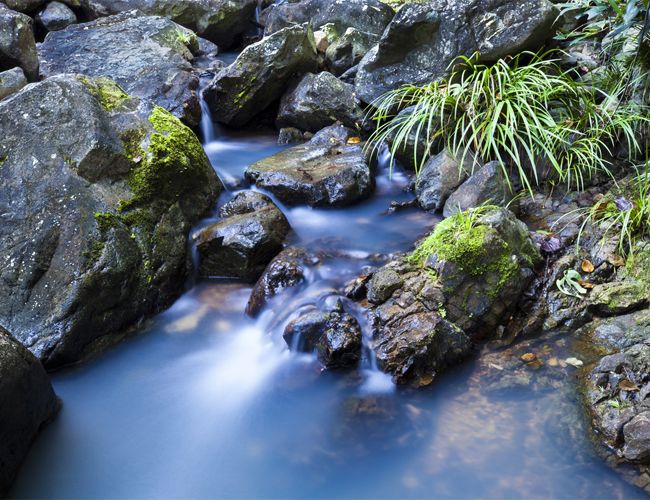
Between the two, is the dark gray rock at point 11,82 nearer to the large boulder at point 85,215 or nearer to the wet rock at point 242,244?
the large boulder at point 85,215

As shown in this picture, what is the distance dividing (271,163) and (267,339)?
274 cm

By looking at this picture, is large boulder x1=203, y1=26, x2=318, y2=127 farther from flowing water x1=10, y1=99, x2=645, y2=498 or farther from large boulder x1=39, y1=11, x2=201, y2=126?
flowing water x1=10, y1=99, x2=645, y2=498

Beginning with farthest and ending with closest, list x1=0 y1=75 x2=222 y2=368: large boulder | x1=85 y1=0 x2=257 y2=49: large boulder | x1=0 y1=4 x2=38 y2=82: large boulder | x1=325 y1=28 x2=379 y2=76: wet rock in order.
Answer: x1=85 y1=0 x2=257 y2=49: large boulder < x1=325 y1=28 x2=379 y2=76: wet rock < x1=0 y1=4 x2=38 y2=82: large boulder < x1=0 y1=75 x2=222 y2=368: large boulder

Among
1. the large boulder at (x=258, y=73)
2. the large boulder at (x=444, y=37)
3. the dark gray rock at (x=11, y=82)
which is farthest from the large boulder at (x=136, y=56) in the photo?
the large boulder at (x=444, y=37)

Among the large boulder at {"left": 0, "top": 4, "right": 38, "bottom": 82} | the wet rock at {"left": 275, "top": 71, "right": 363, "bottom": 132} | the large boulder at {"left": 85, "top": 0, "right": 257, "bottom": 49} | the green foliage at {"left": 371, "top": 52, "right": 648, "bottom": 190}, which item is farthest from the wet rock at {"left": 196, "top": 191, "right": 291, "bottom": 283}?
the large boulder at {"left": 85, "top": 0, "right": 257, "bottom": 49}

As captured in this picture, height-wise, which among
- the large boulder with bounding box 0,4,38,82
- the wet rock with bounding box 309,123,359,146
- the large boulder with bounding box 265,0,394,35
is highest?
the large boulder with bounding box 265,0,394,35

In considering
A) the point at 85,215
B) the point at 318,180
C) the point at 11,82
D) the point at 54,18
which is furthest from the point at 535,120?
the point at 54,18

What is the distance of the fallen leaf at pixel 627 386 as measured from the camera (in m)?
2.51

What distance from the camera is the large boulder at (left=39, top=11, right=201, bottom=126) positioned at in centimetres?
676

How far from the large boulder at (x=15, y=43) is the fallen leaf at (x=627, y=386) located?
23.9 ft

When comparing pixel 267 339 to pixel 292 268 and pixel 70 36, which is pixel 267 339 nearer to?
pixel 292 268

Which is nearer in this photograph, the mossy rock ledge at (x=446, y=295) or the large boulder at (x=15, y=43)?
the mossy rock ledge at (x=446, y=295)

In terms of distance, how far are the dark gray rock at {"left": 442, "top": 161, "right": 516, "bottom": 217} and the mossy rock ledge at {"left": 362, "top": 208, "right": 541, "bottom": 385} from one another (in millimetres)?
761

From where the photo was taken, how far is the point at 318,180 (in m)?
4.92
